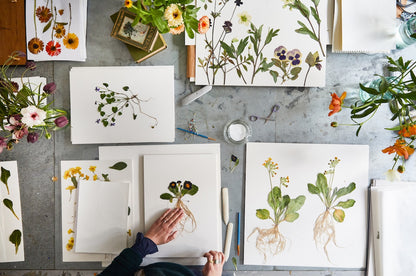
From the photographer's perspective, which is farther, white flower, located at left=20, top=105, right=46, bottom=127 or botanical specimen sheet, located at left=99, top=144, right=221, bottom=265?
botanical specimen sheet, located at left=99, top=144, right=221, bottom=265

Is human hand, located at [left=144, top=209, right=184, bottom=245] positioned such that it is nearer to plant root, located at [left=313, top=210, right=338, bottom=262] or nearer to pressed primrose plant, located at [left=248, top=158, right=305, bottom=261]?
pressed primrose plant, located at [left=248, top=158, right=305, bottom=261]

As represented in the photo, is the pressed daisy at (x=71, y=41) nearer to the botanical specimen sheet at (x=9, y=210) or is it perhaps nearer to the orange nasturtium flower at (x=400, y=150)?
the botanical specimen sheet at (x=9, y=210)

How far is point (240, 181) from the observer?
1046mm

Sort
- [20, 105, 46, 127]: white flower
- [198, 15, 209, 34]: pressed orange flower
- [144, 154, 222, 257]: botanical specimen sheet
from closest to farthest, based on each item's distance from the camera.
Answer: [20, 105, 46, 127]: white flower, [198, 15, 209, 34]: pressed orange flower, [144, 154, 222, 257]: botanical specimen sheet

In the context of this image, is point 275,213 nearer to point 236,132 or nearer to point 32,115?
point 236,132

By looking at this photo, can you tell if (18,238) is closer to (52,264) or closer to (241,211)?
(52,264)

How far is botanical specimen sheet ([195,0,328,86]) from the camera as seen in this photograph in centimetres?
100

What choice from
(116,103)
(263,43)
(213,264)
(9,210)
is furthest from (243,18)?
(9,210)

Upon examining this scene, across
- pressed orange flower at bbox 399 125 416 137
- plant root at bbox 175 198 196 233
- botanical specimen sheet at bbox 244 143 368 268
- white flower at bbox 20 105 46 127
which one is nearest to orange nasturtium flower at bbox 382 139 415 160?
pressed orange flower at bbox 399 125 416 137

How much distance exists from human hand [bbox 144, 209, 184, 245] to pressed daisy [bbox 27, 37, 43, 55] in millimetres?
702

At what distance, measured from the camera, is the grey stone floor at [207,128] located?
1033 mm

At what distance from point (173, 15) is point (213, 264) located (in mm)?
790

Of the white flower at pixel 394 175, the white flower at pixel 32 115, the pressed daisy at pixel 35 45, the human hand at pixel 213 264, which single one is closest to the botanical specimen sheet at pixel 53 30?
the pressed daisy at pixel 35 45

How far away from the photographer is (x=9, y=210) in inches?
41.2
